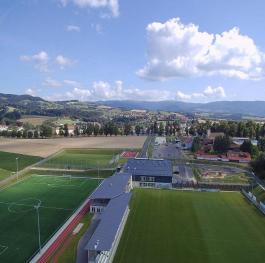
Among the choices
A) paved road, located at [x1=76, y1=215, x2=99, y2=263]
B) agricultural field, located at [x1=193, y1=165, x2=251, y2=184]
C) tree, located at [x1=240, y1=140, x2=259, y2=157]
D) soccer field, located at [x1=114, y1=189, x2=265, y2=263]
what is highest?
tree, located at [x1=240, y1=140, x2=259, y2=157]

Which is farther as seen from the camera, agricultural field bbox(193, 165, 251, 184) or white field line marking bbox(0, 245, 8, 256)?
agricultural field bbox(193, 165, 251, 184)

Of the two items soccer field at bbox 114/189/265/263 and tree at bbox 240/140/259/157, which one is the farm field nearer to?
tree at bbox 240/140/259/157

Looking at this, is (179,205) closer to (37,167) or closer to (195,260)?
(195,260)

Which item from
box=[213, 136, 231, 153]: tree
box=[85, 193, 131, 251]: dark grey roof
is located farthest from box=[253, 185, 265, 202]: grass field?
box=[213, 136, 231, 153]: tree

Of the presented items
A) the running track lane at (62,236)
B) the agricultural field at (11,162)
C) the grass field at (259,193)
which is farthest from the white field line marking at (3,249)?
the grass field at (259,193)

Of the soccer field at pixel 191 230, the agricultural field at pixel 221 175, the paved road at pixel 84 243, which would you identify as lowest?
the agricultural field at pixel 221 175

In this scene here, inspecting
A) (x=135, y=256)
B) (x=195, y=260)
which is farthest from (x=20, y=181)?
(x=195, y=260)

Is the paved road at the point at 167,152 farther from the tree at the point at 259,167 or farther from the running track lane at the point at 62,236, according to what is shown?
the running track lane at the point at 62,236
